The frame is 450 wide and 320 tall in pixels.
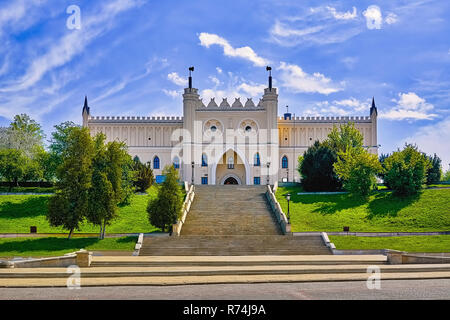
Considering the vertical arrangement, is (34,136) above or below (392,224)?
above

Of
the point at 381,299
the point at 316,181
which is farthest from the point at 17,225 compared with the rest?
the point at 381,299

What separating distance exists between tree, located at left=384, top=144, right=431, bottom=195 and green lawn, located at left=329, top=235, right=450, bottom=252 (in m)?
10.3

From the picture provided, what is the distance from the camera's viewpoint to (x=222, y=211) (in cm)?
3597

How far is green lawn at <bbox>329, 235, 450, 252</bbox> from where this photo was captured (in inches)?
1003

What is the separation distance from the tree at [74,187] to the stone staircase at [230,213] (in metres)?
6.73

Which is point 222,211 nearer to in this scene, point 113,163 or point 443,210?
point 113,163

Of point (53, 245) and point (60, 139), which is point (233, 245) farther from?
point (60, 139)

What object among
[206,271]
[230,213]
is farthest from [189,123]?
[206,271]

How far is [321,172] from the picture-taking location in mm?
44094

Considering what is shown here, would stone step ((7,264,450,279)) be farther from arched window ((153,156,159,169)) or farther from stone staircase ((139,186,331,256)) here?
arched window ((153,156,159,169))

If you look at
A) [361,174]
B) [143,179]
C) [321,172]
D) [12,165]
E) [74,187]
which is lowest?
[74,187]

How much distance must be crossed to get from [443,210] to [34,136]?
49405 mm

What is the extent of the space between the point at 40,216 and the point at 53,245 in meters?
10.7
